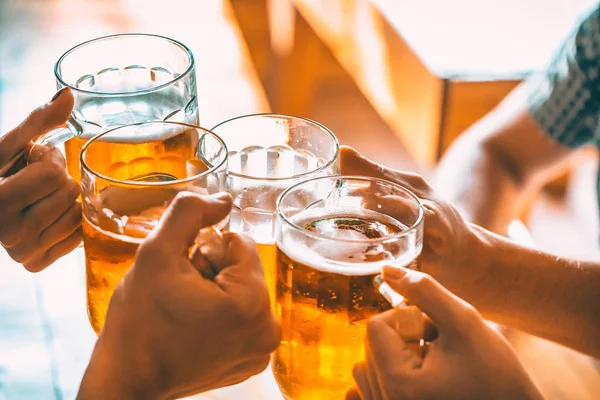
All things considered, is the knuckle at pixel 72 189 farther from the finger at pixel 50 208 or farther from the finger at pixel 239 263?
the finger at pixel 239 263

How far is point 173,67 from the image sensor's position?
823 mm

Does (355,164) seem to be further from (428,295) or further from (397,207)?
(428,295)

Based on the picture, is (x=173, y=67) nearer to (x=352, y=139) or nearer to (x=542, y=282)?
(x=542, y=282)

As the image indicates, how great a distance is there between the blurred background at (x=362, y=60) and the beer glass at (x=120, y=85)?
82 centimetres

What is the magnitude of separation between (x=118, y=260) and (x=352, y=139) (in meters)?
2.23

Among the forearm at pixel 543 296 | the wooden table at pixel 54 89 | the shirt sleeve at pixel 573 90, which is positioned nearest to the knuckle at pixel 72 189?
the wooden table at pixel 54 89

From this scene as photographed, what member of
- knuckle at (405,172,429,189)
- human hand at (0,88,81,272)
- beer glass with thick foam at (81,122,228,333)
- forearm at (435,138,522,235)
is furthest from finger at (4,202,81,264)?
forearm at (435,138,522,235)

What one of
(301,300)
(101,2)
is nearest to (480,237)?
(301,300)

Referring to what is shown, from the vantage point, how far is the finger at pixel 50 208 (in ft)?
2.51

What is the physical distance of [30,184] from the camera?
0.75 m

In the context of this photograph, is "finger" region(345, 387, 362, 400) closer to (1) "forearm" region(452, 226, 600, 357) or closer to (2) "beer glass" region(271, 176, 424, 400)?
(2) "beer glass" region(271, 176, 424, 400)

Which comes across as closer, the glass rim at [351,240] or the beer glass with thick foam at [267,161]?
the glass rim at [351,240]

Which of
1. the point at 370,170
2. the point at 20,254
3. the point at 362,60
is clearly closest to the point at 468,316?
the point at 370,170

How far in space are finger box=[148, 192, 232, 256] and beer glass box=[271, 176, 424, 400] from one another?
0.21ft
